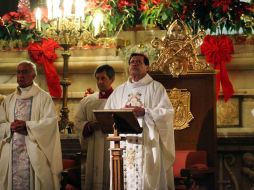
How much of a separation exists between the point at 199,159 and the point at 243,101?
1.37 metres

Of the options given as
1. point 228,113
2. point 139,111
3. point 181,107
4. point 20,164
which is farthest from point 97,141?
point 228,113

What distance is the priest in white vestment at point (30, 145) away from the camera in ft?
25.0

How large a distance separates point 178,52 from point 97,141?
1359 mm

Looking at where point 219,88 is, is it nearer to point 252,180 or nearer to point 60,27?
point 252,180

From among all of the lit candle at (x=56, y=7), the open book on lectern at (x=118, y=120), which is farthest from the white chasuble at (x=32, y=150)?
the open book on lectern at (x=118, y=120)

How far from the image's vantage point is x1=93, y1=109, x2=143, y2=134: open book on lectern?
6.34m

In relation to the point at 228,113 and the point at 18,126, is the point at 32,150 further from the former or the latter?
the point at 228,113

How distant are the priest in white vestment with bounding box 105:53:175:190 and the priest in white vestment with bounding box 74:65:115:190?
2.09 ft

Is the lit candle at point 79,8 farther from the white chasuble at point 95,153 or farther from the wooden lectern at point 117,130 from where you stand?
the wooden lectern at point 117,130

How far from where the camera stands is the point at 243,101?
353 inches

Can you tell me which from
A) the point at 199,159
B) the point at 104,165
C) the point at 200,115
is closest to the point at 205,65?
the point at 200,115

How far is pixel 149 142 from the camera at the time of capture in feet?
23.6

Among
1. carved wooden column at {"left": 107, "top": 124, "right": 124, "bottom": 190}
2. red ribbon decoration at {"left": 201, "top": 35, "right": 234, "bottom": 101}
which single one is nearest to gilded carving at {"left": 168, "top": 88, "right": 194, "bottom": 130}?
red ribbon decoration at {"left": 201, "top": 35, "right": 234, "bottom": 101}

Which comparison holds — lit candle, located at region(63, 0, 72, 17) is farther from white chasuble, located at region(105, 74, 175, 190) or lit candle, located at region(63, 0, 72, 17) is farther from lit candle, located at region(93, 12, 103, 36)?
white chasuble, located at region(105, 74, 175, 190)
